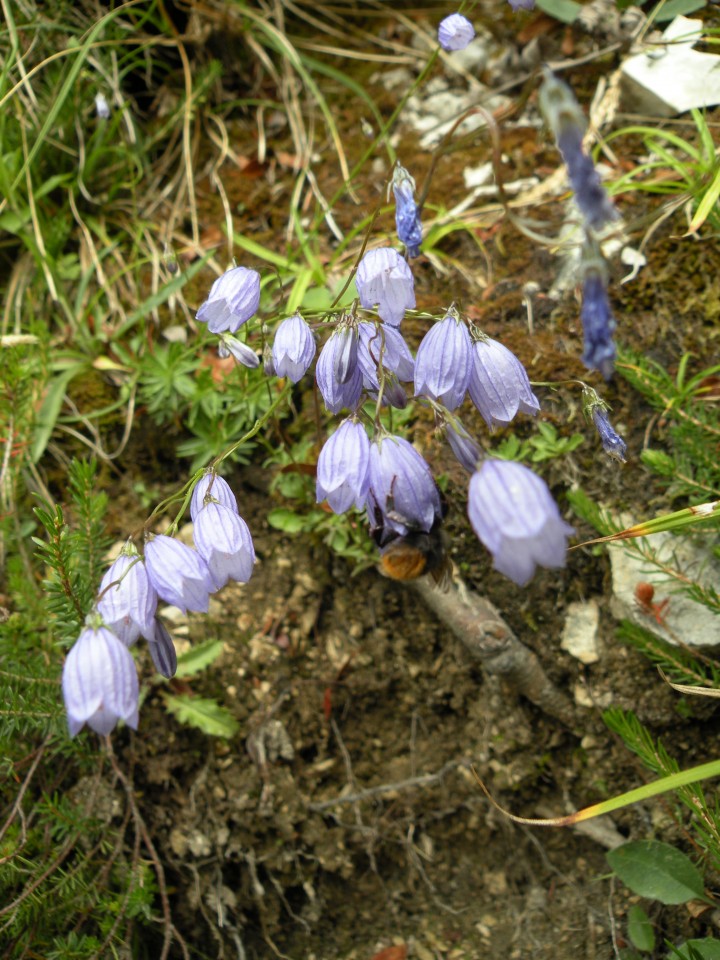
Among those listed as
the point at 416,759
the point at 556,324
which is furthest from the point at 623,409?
the point at 416,759

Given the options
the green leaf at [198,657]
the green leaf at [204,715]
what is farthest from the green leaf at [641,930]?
the green leaf at [198,657]

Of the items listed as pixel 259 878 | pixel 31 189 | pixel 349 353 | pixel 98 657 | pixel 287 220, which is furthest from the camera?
pixel 287 220

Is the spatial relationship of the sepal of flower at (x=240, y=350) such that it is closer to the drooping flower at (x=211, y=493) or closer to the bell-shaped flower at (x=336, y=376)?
the bell-shaped flower at (x=336, y=376)

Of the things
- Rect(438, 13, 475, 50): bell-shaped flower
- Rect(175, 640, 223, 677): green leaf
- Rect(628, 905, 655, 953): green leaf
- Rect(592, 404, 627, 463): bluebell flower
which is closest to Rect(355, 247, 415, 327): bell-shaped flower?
Rect(592, 404, 627, 463): bluebell flower

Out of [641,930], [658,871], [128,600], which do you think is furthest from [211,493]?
[641,930]

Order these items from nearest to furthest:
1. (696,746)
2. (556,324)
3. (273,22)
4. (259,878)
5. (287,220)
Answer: (696,746)
(259,878)
(556,324)
(287,220)
(273,22)

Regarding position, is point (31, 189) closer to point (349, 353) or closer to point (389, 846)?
point (349, 353)

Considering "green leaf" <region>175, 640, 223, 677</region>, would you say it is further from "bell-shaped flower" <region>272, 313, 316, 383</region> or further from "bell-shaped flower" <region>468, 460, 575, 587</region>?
"bell-shaped flower" <region>468, 460, 575, 587</region>
